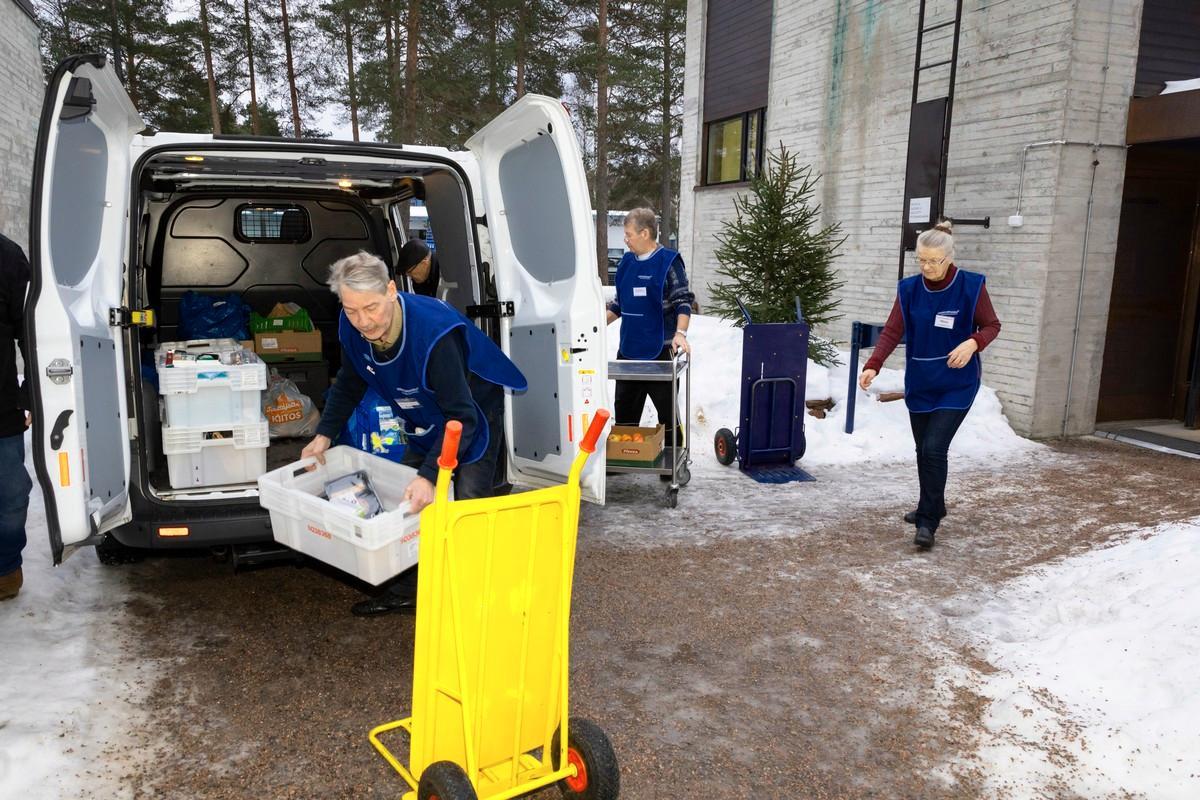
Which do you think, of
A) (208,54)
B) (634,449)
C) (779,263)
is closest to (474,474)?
(634,449)

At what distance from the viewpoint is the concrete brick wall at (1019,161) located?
25.7 ft

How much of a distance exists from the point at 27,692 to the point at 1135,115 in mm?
9186

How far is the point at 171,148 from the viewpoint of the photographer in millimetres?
3896

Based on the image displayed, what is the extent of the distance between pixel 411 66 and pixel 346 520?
20.1 meters

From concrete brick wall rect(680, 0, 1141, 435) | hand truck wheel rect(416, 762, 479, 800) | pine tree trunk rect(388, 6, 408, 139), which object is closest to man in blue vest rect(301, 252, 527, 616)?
hand truck wheel rect(416, 762, 479, 800)

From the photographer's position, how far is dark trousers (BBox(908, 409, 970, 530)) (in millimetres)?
5082

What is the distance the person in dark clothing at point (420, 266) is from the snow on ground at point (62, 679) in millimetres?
2362

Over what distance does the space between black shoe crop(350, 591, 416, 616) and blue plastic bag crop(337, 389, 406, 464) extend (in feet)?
2.19

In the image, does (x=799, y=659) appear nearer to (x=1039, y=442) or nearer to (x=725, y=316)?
(x=1039, y=442)

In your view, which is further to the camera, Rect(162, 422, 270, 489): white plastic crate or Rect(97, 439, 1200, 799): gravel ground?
Rect(162, 422, 270, 489): white plastic crate

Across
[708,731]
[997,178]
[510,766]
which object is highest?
[997,178]

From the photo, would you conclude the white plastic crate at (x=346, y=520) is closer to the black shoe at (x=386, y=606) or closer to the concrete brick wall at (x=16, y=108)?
the black shoe at (x=386, y=606)

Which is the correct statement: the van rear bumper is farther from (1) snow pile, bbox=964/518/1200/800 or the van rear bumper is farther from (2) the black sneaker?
(2) the black sneaker

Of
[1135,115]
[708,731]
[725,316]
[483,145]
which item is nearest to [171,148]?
[483,145]
